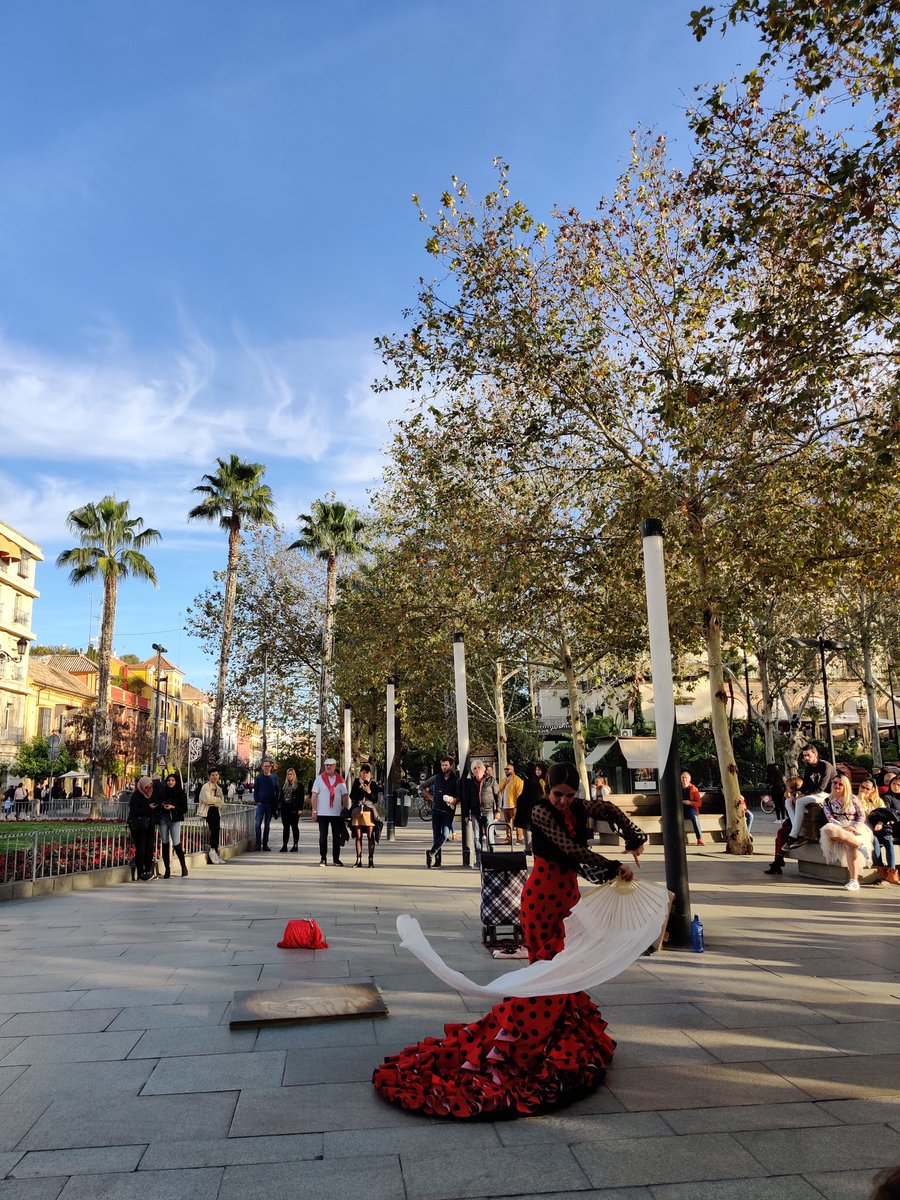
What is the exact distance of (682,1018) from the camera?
19.0 ft

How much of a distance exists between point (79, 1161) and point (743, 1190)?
263 centimetres

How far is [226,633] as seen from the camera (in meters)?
39.3

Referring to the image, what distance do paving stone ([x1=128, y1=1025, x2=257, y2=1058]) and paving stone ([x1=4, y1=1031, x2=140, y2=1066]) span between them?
93 mm

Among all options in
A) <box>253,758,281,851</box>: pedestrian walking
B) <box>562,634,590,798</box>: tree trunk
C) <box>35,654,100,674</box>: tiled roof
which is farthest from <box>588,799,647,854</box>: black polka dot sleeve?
<box>35,654,100,674</box>: tiled roof

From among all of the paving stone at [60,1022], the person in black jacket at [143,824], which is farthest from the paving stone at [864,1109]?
the person in black jacket at [143,824]

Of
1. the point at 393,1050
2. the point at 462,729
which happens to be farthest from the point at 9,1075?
the point at 462,729

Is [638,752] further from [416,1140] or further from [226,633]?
[416,1140]

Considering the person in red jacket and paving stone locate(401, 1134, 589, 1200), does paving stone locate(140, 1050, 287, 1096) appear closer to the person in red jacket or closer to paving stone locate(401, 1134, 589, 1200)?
paving stone locate(401, 1134, 589, 1200)

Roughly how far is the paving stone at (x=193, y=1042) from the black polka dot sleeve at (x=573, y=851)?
85.0 inches

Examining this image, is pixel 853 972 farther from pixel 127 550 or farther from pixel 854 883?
pixel 127 550

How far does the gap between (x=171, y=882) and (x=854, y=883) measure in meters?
9.76

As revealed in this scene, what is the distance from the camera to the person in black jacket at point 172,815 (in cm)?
1430

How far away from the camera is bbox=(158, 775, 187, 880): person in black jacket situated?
14.3 meters

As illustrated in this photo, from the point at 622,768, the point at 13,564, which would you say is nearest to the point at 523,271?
the point at 622,768
